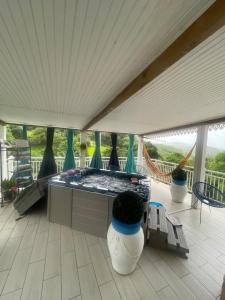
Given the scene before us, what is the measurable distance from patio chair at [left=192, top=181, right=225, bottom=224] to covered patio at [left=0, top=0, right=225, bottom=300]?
1.32 ft

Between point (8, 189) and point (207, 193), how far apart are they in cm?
502

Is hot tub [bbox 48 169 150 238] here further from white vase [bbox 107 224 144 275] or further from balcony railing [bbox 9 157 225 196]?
balcony railing [bbox 9 157 225 196]

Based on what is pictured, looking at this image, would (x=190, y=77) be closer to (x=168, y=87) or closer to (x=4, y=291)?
Answer: (x=168, y=87)

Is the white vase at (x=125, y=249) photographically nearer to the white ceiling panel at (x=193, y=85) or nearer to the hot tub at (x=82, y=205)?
the hot tub at (x=82, y=205)

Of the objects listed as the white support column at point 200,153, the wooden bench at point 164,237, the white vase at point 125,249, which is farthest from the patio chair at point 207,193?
the white vase at point 125,249

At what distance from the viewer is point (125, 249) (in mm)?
1421

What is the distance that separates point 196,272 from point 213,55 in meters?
2.30

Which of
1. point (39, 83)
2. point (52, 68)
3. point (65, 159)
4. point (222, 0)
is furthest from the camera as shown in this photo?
point (65, 159)

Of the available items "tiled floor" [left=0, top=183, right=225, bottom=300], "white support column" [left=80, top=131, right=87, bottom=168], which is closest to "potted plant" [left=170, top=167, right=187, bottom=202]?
"tiled floor" [left=0, top=183, right=225, bottom=300]

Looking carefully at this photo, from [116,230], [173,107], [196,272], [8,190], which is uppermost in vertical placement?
[173,107]

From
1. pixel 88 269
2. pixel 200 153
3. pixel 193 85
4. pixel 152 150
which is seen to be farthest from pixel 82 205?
pixel 152 150

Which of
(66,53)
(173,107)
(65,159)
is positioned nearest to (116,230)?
(66,53)

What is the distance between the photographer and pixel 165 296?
1374mm

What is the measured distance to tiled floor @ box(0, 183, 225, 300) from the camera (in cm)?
137
